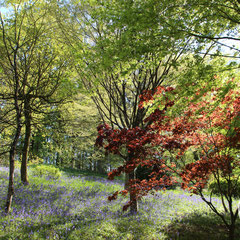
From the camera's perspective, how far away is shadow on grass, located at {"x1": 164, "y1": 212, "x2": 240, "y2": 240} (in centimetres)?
457

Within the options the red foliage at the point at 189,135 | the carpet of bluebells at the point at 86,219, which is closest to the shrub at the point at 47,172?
the carpet of bluebells at the point at 86,219

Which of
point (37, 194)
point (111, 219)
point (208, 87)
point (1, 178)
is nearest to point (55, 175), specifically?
point (1, 178)

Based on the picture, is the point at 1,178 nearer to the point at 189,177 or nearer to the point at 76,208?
the point at 76,208

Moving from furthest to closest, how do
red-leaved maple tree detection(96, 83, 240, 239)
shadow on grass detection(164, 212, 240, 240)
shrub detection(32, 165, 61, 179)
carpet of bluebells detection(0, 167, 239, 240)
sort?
shrub detection(32, 165, 61, 179), shadow on grass detection(164, 212, 240, 240), carpet of bluebells detection(0, 167, 239, 240), red-leaved maple tree detection(96, 83, 240, 239)

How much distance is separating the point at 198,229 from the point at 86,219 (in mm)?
3023

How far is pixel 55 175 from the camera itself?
34.2 feet

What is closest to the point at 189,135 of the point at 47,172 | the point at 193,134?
the point at 193,134

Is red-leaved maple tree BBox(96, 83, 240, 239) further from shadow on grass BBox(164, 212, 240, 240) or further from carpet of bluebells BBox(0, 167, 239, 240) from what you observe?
carpet of bluebells BBox(0, 167, 239, 240)

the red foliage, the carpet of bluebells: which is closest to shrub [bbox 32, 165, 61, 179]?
the carpet of bluebells

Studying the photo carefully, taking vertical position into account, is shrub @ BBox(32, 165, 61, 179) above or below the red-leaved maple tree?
below

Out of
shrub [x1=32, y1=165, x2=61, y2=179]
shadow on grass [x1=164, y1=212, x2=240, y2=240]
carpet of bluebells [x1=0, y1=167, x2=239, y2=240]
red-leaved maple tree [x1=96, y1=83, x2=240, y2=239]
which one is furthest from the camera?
shrub [x1=32, y1=165, x2=61, y2=179]

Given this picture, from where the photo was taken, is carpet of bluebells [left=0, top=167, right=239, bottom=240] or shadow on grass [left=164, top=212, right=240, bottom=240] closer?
carpet of bluebells [left=0, top=167, right=239, bottom=240]

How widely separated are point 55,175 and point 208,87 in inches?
369

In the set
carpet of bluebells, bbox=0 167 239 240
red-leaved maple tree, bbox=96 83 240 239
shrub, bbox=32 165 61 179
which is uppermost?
red-leaved maple tree, bbox=96 83 240 239
